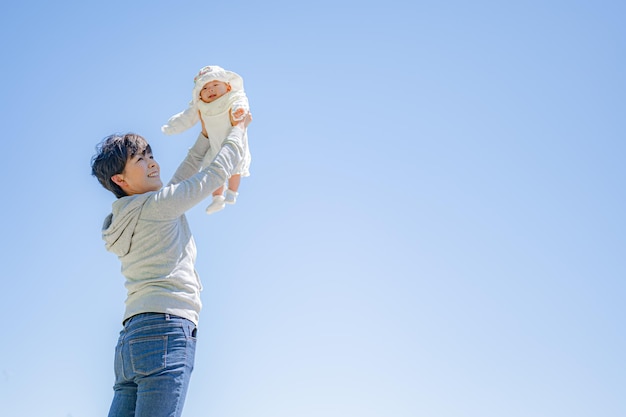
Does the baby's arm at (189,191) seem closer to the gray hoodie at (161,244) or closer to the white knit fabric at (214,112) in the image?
the gray hoodie at (161,244)

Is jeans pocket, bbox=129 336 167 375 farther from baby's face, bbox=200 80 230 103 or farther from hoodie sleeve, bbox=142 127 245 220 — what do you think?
baby's face, bbox=200 80 230 103

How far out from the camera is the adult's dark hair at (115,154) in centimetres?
373

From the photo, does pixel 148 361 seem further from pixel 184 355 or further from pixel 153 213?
pixel 153 213

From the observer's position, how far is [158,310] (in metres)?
3.28

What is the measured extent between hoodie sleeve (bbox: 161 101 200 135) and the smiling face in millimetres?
1703

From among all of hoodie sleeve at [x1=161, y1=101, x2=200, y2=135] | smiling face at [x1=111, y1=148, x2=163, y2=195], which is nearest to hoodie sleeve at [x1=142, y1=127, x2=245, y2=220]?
smiling face at [x1=111, y1=148, x2=163, y2=195]

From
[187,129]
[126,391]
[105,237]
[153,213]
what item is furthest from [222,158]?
[187,129]

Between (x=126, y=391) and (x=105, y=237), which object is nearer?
(x=126, y=391)

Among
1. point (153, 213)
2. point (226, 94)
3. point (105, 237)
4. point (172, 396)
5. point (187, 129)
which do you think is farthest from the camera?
point (187, 129)

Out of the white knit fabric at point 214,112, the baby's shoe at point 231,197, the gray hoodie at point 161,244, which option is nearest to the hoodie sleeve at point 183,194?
the gray hoodie at point 161,244

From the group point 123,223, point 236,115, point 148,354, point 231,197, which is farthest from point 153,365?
point 231,197

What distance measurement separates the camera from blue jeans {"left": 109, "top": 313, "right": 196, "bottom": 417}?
3123 millimetres

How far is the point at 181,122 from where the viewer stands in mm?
5484

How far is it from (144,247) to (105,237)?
32 cm
